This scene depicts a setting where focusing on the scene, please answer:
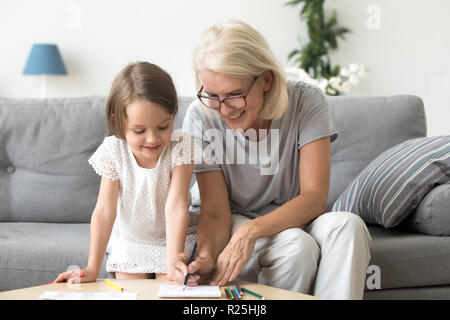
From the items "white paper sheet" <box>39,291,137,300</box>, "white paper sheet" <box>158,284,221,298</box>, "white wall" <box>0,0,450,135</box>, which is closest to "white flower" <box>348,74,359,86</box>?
"white wall" <box>0,0,450,135</box>

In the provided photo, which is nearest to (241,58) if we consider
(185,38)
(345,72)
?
(345,72)

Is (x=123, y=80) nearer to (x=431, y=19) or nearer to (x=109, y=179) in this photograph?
(x=109, y=179)

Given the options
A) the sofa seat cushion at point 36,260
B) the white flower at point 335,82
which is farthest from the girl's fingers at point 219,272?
the white flower at point 335,82

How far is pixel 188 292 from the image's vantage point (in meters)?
1.12

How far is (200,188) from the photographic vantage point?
161 centimetres

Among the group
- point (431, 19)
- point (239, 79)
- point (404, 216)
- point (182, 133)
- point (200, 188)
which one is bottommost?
point (404, 216)

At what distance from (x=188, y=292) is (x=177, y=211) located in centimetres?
38

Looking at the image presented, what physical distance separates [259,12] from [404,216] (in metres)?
2.61

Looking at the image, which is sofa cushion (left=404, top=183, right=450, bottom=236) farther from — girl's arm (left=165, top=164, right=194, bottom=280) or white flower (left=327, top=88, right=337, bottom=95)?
white flower (left=327, top=88, right=337, bottom=95)

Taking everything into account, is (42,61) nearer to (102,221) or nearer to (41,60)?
(41,60)

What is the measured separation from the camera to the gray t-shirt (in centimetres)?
160

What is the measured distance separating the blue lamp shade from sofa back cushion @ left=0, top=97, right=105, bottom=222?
1626mm

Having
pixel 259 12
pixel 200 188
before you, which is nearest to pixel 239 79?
pixel 200 188

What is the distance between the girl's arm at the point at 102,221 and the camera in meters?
1.39
